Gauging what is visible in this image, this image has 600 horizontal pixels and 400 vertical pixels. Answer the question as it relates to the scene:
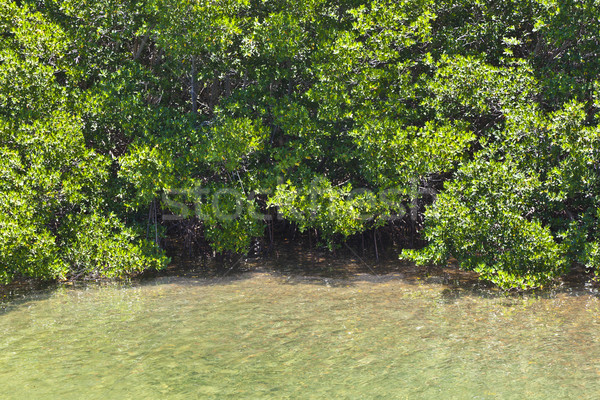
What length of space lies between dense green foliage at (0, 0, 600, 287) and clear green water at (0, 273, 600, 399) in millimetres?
1071

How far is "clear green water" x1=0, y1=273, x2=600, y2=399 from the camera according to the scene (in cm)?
573

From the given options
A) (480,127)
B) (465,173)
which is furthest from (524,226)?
(480,127)

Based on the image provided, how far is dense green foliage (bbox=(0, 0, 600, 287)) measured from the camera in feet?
30.5

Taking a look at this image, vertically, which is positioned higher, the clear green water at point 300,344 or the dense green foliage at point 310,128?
the dense green foliage at point 310,128

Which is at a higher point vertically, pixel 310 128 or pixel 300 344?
pixel 310 128

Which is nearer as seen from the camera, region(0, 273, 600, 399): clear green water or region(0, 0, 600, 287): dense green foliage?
region(0, 273, 600, 399): clear green water

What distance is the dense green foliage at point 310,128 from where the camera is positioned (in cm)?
930

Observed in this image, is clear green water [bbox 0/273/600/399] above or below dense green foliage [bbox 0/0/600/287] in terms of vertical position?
below

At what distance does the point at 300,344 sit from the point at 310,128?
15.3ft

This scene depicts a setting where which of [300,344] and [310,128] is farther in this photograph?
[310,128]

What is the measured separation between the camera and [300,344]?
702cm

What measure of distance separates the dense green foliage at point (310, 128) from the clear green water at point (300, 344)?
1071 mm

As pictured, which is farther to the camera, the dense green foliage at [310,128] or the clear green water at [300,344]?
the dense green foliage at [310,128]

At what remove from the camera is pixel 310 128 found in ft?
34.9
